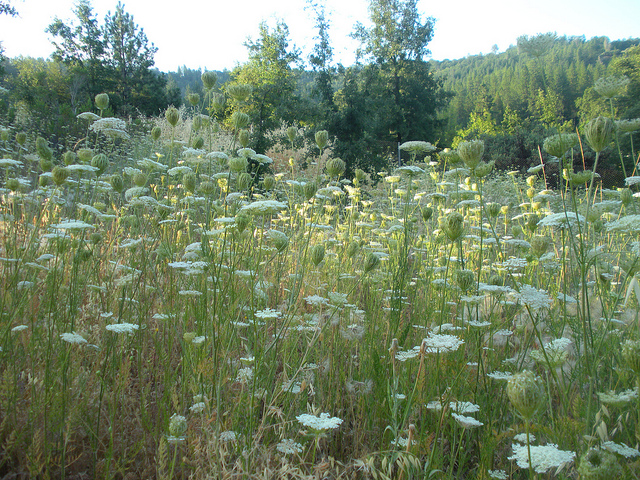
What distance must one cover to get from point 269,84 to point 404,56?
54.9 feet

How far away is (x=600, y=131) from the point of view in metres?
1.28

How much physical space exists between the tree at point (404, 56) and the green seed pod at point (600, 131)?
71.4 feet

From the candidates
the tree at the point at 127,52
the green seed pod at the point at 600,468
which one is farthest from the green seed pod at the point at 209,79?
Result: the tree at the point at 127,52

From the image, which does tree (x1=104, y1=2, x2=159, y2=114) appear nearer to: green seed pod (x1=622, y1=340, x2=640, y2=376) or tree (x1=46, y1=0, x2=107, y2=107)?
tree (x1=46, y1=0, x2=107, y2=107)

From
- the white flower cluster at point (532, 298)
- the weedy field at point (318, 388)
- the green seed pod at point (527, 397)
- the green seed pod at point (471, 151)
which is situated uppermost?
the green seed pod at point (471, 151)

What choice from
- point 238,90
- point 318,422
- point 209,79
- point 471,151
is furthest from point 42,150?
point 471,151

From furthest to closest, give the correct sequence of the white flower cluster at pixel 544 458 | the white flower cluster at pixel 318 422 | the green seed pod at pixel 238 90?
the green seed pod at pixel 238 90 → the white flower cluster at pixel 318 422 → the white flower cluster at pixel 544 458

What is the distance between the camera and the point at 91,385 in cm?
149

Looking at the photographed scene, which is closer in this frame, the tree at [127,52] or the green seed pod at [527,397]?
the green seed pod at [527,397]

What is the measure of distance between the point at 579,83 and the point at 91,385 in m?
53.7

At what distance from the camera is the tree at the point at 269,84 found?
9062 millimetres

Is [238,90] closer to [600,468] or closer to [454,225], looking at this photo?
[454,225]

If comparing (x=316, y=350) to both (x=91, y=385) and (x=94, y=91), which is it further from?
(x=94, y=91)

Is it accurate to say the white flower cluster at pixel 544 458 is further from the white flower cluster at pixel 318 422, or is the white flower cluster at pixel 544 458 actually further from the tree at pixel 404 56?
the tree at pixel 404 56
